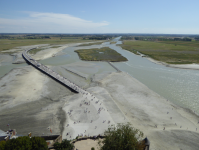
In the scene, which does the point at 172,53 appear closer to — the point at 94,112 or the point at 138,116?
the point at 138,116

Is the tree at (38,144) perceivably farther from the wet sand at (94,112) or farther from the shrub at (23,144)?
the wet sand at (94,112)

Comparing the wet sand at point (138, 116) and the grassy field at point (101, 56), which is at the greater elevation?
the grassy field at point (101, 56)

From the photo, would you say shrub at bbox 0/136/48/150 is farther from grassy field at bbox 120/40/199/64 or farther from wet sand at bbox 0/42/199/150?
grassy field at bbox 120/40/199/64

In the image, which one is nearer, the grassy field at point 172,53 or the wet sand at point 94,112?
the wet sand at point 94,112

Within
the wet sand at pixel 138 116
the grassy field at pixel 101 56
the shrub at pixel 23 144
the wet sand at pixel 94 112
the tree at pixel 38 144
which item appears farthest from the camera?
the grassy field at pixel 101 56

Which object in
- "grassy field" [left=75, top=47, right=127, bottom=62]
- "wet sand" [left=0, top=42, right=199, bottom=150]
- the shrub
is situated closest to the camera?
the shrub

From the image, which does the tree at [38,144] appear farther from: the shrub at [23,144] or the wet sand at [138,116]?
the wet sand at [138,116]

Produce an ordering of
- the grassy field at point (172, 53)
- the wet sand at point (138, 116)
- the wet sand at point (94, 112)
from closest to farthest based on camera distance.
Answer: the wet sand at point (138, 116) < the wet sand at point (94, 112) < the grassy field at point (172, 53)

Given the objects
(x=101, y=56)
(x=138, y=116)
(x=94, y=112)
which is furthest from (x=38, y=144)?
(x=101, y=56)

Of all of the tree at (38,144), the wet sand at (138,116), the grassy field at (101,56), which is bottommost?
the wet sand at (138,116)


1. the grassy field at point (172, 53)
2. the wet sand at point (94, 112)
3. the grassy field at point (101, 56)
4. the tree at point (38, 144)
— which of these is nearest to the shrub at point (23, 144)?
the tree at point (38, 144)

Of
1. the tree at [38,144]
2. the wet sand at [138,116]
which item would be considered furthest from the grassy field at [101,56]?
the tree at [38,144]

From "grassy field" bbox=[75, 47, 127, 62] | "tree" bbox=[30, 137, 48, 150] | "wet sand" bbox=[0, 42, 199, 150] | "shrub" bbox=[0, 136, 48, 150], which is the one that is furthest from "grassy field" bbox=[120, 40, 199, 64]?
"shrub" bbox=[0, 136, 48, 150]
